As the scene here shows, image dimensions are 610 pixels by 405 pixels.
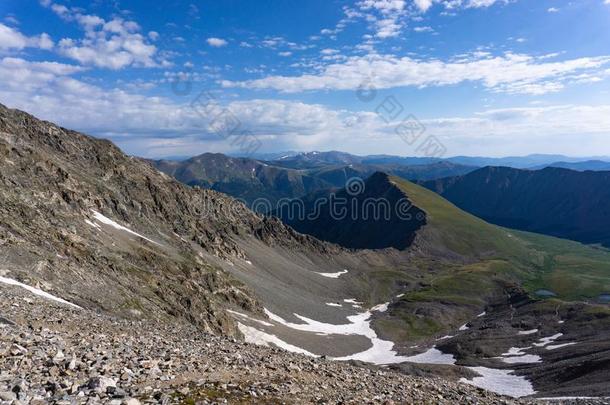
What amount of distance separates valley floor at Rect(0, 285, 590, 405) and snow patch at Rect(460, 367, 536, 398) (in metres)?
55.9

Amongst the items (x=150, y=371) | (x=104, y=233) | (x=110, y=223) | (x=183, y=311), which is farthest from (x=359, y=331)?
(x=150, y=371)

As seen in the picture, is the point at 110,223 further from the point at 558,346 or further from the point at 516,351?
the point at 558,346

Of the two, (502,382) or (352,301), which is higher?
(502,382)

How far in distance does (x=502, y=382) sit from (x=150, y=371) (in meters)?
88.0

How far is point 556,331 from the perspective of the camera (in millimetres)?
134750

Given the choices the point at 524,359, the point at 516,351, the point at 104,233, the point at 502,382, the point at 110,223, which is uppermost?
the point at 110,223

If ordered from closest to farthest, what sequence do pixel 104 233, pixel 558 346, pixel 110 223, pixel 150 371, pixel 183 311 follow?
1. pixel 150 371
2. pixel 183 311
3. pixel 104 233
4. pixel 110 223
5. pixel 558 346

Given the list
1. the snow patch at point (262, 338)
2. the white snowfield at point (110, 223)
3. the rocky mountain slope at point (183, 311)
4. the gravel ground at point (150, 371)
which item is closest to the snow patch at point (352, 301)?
the rocky mountain slope at point (183, 311)

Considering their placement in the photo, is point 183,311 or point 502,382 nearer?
point 183,311

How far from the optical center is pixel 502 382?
91000 millimetres

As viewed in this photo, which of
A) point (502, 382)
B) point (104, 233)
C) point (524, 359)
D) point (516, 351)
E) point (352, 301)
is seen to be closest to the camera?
point (502, 382)

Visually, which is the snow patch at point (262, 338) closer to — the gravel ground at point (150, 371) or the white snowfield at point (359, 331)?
the white snowfield at point (359, 331)

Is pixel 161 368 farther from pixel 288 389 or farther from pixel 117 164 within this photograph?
pixel 117 164

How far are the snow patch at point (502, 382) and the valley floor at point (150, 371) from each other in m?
55.9
